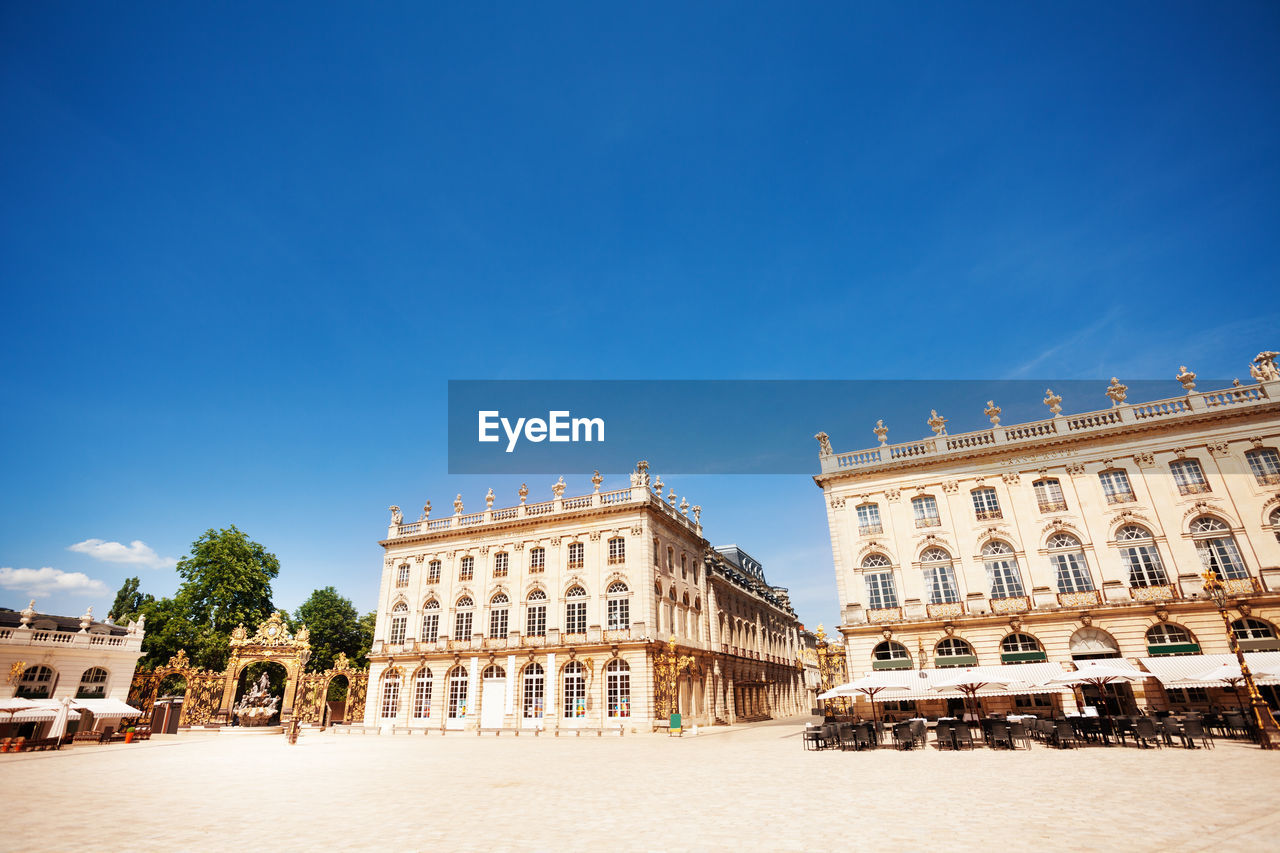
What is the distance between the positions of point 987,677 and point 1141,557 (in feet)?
39.8

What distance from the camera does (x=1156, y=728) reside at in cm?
1873

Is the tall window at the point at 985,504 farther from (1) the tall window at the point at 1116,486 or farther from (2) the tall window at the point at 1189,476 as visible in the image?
(2) the tall window at the point at 1189,476

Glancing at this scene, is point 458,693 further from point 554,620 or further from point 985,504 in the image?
point 985,504

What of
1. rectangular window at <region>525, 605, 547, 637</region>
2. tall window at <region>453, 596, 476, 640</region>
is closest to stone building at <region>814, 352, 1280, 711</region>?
rectangular window at <region>525, 605, 547, 637</region>

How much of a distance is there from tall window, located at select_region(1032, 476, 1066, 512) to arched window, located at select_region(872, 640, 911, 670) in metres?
9.81

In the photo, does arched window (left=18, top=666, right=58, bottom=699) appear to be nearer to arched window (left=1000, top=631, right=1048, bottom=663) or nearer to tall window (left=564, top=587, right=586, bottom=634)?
tall window (left=564, top=587, right=586, bottom=634)

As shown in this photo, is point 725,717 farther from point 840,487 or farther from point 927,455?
point 927,455

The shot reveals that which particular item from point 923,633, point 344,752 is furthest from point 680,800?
point 923,633

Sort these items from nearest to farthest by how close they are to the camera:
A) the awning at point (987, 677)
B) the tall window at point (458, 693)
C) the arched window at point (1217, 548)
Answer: the awning at point (987, 677) < the arched window at point (1217, 548) < the tall window at point (458, 693)

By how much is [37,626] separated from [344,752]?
2430 cm

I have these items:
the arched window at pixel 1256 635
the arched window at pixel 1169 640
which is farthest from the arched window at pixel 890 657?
the arched window at pixel 1256 635

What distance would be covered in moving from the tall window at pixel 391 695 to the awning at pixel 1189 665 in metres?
42.9

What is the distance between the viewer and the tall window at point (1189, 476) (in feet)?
A: 96.0

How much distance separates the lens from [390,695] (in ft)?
147
